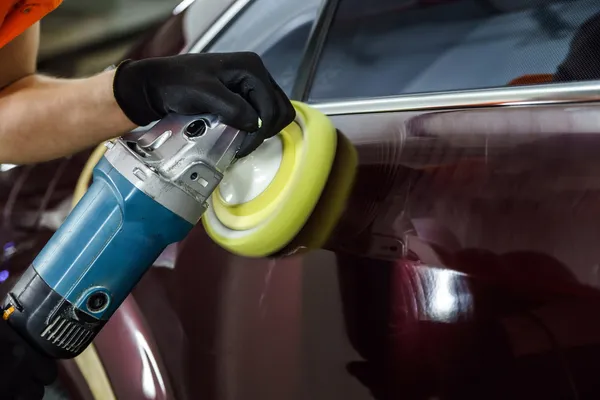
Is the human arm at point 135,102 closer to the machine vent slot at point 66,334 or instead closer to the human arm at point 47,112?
the human arm at point 47,112

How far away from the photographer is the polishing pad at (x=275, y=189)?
100cm

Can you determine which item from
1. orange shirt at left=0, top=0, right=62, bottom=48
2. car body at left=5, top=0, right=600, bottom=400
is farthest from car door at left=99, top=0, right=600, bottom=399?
orange shirt at left=0, top=0, right=62, bottom=48

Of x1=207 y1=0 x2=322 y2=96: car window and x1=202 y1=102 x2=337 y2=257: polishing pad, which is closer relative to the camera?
x1=202 y1=102 x2=337 y2=257: polishing pad

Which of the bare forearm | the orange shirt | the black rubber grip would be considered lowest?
the black rubber grip

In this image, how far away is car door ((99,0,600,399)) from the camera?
2.67 feet

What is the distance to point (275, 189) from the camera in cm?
103

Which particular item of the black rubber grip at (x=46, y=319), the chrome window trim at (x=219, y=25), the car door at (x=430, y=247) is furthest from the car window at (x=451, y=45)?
the black rubber grip at (x=46, y=319)

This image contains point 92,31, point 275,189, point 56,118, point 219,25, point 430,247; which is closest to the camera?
point 430,247

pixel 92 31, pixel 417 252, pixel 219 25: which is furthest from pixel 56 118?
pixel 92 31

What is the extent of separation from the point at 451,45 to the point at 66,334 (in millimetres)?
792

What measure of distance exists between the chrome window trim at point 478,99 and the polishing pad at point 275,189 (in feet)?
0.20

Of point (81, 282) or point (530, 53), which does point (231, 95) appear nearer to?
point (81, 282)

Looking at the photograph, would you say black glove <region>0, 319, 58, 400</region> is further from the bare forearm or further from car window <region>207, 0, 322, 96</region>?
car window <region>207, 0, 322, 96</region>

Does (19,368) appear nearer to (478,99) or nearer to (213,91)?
(213,91)
